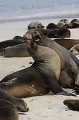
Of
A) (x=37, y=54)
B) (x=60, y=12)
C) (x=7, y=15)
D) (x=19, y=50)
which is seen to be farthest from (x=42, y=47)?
(x=60, y=12)

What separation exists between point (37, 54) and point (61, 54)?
1.22 feet

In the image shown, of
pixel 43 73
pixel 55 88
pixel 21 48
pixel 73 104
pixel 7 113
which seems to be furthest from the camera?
pixel 21 48

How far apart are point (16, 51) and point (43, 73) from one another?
4.15 metres

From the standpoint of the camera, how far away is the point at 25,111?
4852 mm

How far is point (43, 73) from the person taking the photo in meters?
5.90

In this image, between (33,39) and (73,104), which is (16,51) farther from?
(73,104)

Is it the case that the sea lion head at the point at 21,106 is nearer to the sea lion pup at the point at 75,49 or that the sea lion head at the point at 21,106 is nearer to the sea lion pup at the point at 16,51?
the sea lion pup at the point at 75,49

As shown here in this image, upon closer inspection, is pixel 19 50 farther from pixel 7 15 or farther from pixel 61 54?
pixel 7 15

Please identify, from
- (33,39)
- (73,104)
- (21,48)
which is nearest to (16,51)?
(21,48)

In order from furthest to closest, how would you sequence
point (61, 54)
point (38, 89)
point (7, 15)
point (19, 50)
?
point (7, 15)
point (19, 50)
point (61, 54)
point (38, 89)

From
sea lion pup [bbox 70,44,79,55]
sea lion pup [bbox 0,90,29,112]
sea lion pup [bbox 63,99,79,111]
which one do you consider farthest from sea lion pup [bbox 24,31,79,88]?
sea lion pup [bbox 70,44,79,55]

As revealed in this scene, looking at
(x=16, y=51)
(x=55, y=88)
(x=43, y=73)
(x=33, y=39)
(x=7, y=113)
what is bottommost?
(x=16, y=51)

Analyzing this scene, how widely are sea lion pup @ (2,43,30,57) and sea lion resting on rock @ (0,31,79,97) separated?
3.44 metres

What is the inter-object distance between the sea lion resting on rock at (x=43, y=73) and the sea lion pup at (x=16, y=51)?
3440 millimetres
